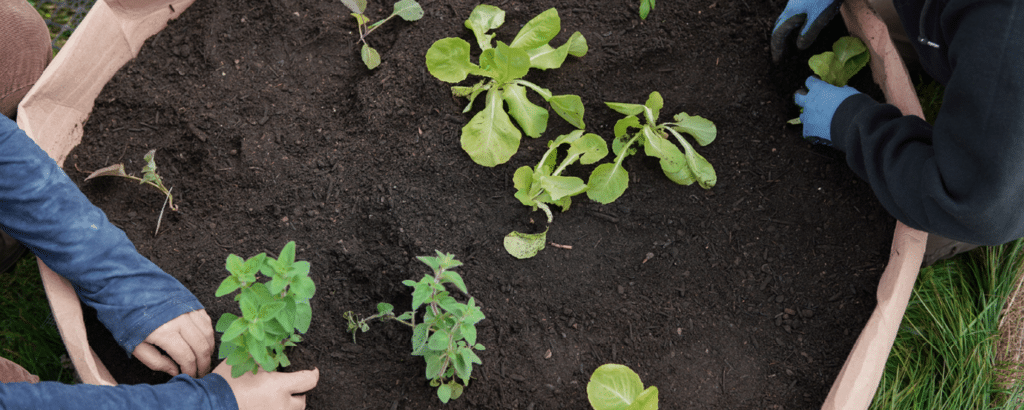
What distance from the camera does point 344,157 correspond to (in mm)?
1543

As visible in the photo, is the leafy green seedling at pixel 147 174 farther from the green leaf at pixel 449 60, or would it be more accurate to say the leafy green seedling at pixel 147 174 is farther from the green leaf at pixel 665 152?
the green leaf at pixel 665 152

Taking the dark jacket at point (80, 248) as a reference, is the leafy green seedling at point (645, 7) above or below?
above

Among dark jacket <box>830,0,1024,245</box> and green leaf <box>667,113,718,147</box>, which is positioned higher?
dark jacket <box>830,0,1024,245</box>

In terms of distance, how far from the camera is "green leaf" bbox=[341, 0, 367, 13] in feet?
5.14

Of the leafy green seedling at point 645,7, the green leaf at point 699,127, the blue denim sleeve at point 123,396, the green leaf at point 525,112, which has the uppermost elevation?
the leafy green seedling at point 645,7

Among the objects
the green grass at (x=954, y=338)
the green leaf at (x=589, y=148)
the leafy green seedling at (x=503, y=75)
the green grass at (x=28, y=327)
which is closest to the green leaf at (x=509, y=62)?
the leafy green seedling at (x=503, y=75)

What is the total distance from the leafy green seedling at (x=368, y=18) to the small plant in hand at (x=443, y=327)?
64cm

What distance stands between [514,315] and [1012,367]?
1.24 meters

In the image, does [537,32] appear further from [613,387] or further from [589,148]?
[613,387]

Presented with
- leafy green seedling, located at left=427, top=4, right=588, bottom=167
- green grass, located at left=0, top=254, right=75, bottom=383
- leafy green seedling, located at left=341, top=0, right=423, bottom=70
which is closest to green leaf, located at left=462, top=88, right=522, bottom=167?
leafy green seedling, located at left=427, top=4, right=588, bottom=167

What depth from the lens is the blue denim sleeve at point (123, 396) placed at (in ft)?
3.56

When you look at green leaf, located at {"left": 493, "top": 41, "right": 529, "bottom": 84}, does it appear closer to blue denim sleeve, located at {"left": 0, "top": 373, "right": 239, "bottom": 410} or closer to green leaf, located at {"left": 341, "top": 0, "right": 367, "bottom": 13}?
green leaf, located at {"left": 341, "top": 0, "right": 367, "bottom": 13}

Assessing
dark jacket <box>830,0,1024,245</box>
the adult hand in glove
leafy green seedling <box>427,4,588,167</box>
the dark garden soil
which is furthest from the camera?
leafy green seedling <box>427,4,588,167</box>

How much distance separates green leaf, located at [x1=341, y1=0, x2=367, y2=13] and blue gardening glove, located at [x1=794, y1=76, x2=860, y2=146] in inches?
42.9
